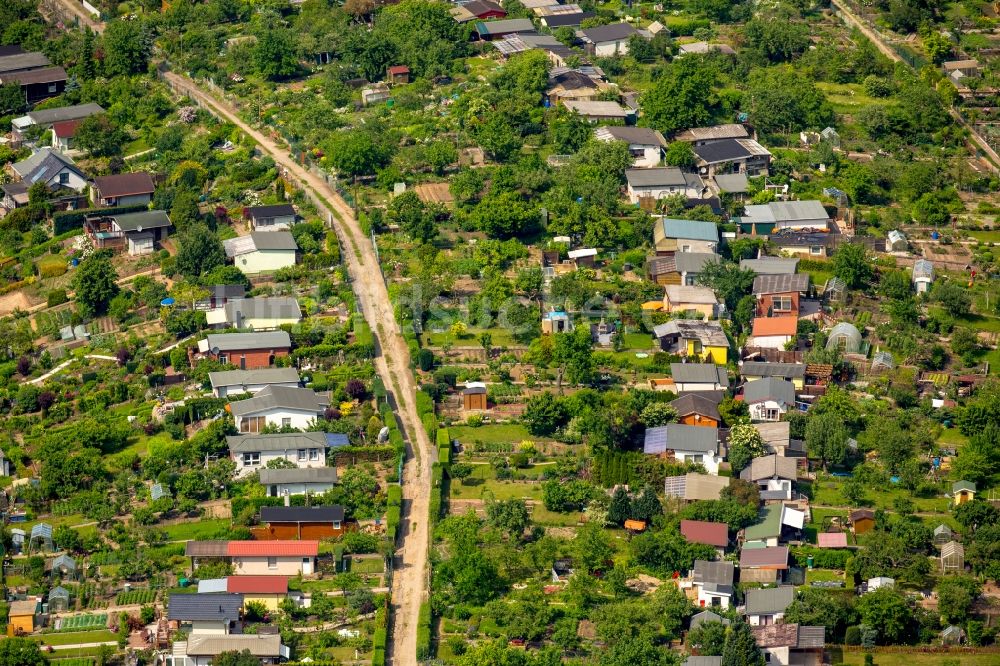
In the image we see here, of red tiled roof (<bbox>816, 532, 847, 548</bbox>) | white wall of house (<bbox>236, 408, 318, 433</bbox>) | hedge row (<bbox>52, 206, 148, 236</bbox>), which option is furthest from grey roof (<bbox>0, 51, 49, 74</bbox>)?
red tiled roof (<bbox>816, 532, 847, 548</bbox>)

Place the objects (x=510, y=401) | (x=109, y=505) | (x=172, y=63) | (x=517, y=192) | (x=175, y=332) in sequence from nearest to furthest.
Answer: (x=109, y=505), (x=510, y=401), (x=175, y=332), (x=517, y=192), (x=172, y=63)

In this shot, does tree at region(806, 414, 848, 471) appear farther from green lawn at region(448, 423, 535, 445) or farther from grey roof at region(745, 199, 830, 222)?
grey roof at region(745, 199, 830, 222)

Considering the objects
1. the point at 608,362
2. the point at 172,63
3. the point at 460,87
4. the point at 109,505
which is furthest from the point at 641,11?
the point at 109,505

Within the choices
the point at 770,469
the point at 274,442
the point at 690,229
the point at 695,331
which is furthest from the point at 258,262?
the point at 770,469

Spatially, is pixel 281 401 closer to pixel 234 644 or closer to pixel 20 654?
pixel 234 644

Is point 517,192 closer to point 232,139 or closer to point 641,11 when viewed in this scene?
point 232,139

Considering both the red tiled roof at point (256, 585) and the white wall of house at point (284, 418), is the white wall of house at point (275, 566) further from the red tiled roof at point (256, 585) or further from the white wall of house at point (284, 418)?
the white wall of house at point (284, 418)
